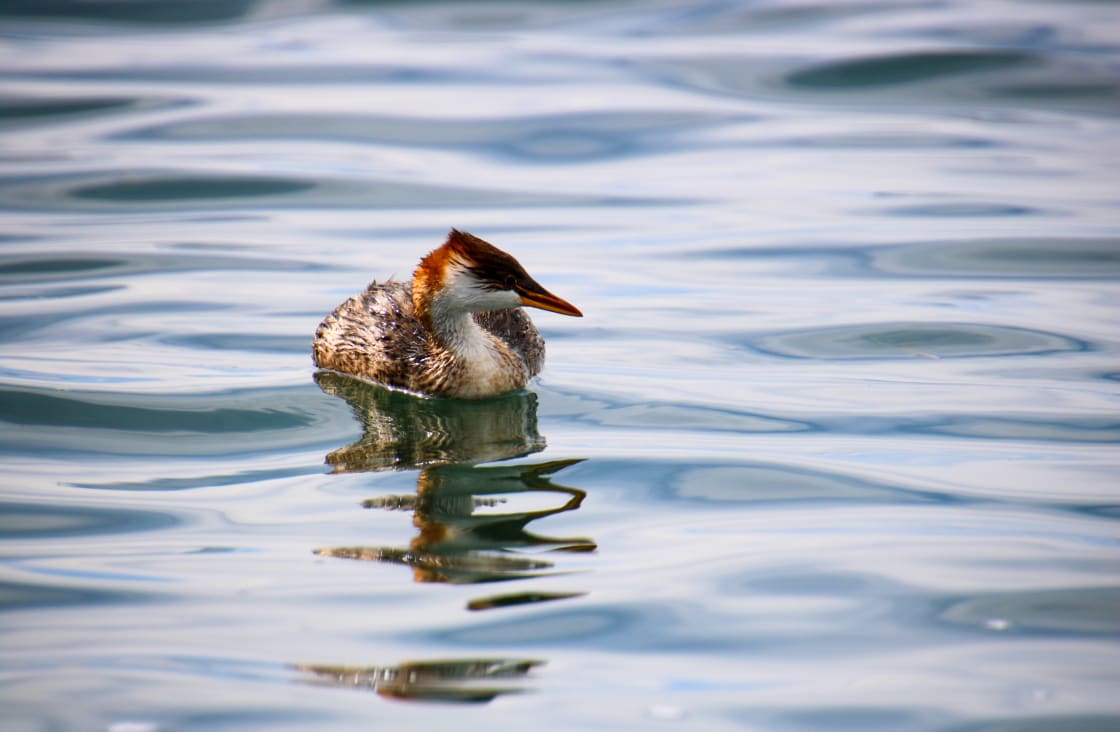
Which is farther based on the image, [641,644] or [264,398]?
[264,398]

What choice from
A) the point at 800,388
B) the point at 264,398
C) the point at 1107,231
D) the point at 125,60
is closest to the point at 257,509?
the point at 264,398

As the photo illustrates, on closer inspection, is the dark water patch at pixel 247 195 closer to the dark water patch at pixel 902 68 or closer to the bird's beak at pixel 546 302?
the dark water patch at pixel 902 68

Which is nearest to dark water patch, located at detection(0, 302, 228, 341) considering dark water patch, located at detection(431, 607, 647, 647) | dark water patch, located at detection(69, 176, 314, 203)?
dark water patch, located at detection(69, 176, 314, 203)

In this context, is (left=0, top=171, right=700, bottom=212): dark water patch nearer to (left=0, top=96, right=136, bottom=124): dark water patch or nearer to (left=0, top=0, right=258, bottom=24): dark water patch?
(left=0, top=96, right=136, bottom=124): dark water patch

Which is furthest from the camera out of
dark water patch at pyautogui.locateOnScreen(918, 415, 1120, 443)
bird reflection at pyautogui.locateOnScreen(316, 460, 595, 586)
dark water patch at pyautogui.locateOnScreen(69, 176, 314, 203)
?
dark water patch at pyautogui.locateOnScreen(69, 176, 314, 203)

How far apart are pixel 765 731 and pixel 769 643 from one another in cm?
60

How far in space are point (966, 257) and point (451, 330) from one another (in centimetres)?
470

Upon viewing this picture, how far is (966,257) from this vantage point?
37.2 feet

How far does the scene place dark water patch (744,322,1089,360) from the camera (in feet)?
29.9

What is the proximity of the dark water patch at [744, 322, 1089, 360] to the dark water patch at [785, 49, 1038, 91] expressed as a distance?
7.56 metres

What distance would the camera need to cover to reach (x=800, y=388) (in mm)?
8477

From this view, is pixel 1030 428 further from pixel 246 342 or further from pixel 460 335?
pixel 246 342

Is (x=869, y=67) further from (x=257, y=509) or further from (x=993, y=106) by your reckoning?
(x=257, y=509)

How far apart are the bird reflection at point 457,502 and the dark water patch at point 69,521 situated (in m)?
0.95
